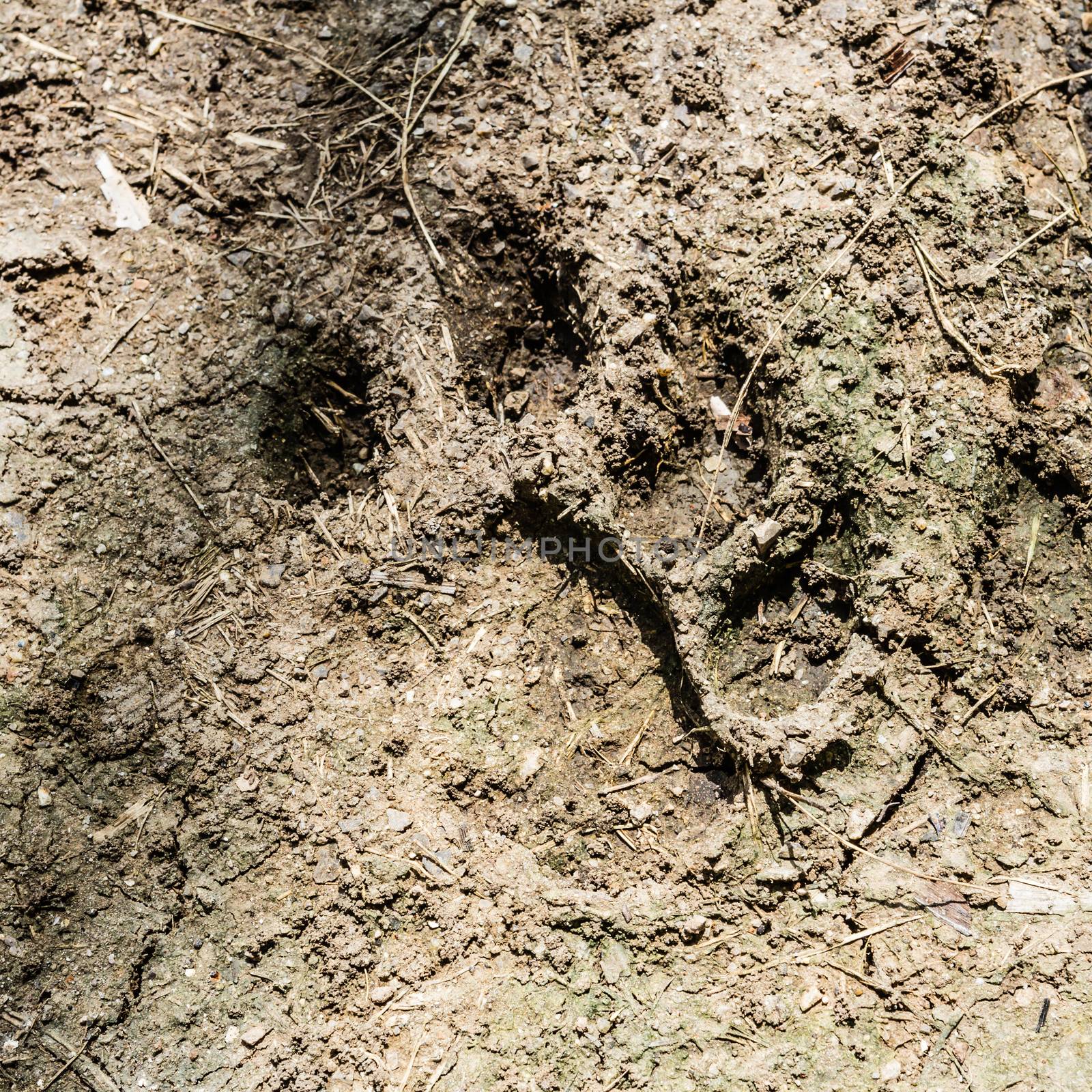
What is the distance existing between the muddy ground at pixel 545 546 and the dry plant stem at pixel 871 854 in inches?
0.4

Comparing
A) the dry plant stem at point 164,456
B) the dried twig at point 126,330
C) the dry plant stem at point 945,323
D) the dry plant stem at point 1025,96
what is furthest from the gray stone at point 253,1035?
the dry plant stem at point 1025,96

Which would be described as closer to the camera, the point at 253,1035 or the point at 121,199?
Answer: the point at 253,1035

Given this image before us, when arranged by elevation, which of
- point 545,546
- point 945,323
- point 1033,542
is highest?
point 945,323

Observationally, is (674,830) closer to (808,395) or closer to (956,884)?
(956,884)

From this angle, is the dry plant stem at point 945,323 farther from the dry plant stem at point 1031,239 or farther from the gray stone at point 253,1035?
the gray stone at point 253,1035

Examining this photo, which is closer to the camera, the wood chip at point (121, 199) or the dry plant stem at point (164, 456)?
the dry plant stem at point (164, 456)

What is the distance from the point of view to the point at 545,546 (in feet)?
8.00

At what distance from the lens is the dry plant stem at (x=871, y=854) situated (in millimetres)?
2078

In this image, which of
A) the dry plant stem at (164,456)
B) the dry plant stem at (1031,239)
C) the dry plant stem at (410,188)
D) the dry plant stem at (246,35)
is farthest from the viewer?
the dry plant stem at (246,35)

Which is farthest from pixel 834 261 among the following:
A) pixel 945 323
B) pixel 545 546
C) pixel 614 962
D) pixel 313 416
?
pixel 614 962

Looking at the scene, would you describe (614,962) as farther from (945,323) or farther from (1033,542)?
(945,323)

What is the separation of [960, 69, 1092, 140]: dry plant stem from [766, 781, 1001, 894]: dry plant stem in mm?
1862

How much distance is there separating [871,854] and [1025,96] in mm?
2159

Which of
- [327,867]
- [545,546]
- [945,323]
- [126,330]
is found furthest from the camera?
[126,330]
